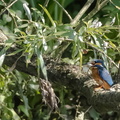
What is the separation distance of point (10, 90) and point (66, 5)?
33.5 inches

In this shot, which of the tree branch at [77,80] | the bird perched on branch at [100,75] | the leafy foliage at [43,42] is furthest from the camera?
the bird perched on branch at [100,75]

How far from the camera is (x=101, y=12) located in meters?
3.67

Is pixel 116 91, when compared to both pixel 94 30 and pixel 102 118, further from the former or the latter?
pixel 102 118

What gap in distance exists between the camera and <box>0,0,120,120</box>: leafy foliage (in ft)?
6.55

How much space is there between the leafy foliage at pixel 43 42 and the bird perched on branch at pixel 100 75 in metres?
0.07

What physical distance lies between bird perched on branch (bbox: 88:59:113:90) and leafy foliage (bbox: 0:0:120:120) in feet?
0.22

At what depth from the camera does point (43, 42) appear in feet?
6.33

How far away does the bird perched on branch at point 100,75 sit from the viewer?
8.10 feet

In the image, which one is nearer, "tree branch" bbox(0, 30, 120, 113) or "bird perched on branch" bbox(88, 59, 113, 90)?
"tree branch" bbox(0, 30, 120, 113)

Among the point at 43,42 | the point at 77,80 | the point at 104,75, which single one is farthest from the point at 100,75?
the point at 43,42

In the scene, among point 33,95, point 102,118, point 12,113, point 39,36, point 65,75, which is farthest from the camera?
point 102,118

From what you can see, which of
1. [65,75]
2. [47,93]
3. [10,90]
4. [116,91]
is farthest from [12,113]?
[116,91]

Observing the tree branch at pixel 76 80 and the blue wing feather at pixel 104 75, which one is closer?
the tree branch at pixel 76 80

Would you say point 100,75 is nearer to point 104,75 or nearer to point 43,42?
point 104,75
